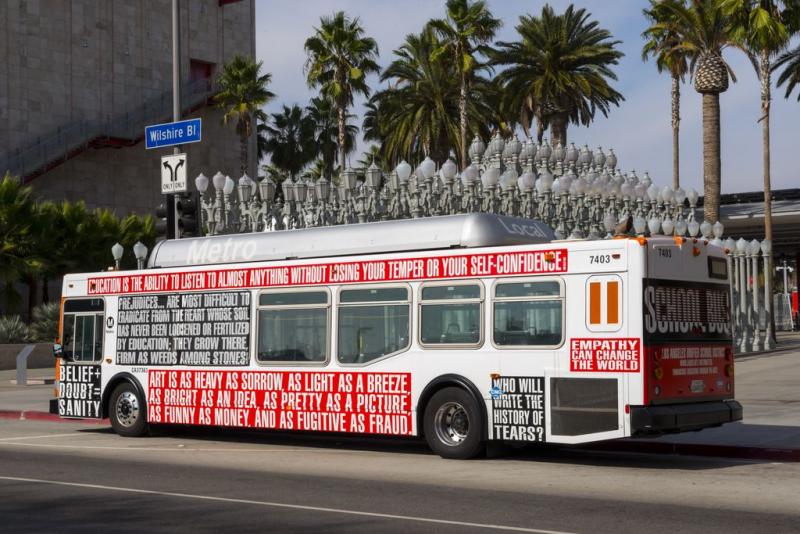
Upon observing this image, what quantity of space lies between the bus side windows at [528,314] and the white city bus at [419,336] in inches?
0.7

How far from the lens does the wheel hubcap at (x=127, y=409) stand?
17391 mm

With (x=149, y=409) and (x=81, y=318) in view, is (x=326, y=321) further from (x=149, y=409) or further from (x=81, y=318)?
(x=81, y=318)

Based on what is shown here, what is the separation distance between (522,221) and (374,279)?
210cm

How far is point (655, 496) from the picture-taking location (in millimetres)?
10727

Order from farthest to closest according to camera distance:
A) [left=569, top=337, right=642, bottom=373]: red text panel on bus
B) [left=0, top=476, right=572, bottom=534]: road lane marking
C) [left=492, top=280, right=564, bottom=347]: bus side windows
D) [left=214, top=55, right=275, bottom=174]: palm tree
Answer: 1. [left=214, top=55, right=275, bottom=174]: palm tree
2. [left=492, top=280, right=564, bottom=347]: bus side windows
3. [left=569, top=337, right=642, bottom=373]: red text panel on bus
4. [left=0, top=476, right=572, bottom=534]: road lane marking

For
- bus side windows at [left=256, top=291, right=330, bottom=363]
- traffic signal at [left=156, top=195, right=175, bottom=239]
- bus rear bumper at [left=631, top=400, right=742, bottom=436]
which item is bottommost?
bus rear bumper at [left=631, top=400, right=742, bottom=436]

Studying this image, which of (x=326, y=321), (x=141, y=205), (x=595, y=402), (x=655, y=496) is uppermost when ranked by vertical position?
(x=141, y=205)

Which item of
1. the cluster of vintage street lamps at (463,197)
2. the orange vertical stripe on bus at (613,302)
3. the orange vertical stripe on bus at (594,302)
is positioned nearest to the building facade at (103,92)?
the cluster of vintage street lamps at (463,197)

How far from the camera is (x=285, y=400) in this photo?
15500mm

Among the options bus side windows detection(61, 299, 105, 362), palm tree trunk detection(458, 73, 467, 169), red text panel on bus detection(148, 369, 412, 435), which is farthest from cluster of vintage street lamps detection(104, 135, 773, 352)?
red text panel on bus detection(148, 369, 412, 435)

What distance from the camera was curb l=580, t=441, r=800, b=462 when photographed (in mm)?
14016

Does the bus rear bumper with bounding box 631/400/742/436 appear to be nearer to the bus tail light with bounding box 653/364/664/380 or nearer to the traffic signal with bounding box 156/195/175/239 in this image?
the bus tail light with bounding box 653/364/664/380

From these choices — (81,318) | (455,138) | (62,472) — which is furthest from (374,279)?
(455,138)

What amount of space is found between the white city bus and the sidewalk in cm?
103
